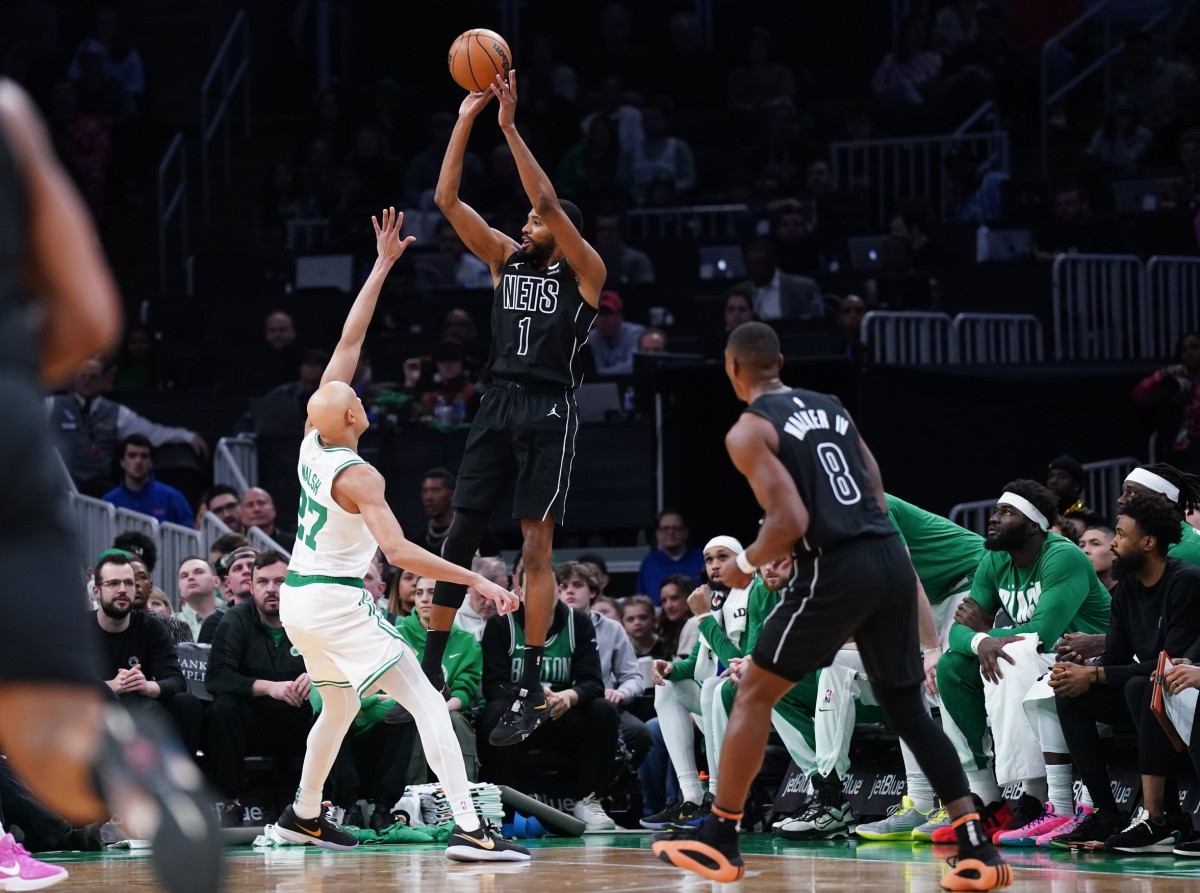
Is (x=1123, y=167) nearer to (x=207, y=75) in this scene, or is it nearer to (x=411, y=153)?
(x=411, y=153)

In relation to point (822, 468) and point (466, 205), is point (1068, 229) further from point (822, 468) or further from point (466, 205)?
point (822, 468)

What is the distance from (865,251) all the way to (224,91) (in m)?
8.80

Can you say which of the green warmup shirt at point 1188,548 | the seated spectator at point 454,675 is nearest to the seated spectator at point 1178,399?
the green warmup shirt at point 1188,548

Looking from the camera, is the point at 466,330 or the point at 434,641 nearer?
the point at 434,641

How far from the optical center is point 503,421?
28.9ft

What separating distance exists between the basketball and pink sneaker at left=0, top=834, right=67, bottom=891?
401 centimetres

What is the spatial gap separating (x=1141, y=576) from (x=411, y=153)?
1317 centimetres

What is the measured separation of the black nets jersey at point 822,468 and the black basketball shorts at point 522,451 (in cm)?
220

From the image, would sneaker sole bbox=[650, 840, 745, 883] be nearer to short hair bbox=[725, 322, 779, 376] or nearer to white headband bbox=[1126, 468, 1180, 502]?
short hair bbox=[725, 322, 779, 376]

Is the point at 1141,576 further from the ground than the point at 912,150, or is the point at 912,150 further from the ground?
the point at 912,150

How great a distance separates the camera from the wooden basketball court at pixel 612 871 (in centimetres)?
693

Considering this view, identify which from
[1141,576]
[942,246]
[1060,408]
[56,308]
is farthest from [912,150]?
[56,308]

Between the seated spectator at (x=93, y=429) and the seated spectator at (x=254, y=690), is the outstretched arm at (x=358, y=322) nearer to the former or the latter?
the seated spectator at (x=254, y=690)

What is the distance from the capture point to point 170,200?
20984mm
